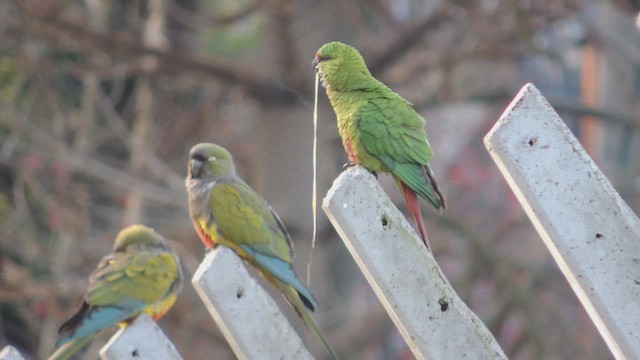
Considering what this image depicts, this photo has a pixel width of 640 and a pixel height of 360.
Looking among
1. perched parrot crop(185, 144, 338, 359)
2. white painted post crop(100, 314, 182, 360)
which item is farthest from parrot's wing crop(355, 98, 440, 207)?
white painted post crop(100, 314, 182, 360)

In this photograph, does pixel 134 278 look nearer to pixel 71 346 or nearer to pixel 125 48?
pixel 71 346

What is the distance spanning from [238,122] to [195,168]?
20.4ft

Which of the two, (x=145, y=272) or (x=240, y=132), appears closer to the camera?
(x=145, y=272)

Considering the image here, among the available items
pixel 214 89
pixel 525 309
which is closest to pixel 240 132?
pixel 214 89

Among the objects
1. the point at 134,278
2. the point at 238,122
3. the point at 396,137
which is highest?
the point at 238,122

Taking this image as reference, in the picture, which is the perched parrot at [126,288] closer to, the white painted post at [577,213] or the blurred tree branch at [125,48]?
the white painted post at [577,213]

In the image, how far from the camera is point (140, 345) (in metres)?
3.19

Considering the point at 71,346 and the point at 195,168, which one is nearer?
the point at 71,346

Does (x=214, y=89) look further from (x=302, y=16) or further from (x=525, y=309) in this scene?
(x=525, y=309)

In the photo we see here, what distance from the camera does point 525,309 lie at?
7980 millimetres

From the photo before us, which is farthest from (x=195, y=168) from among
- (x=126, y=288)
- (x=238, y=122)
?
(x=238, y=122)

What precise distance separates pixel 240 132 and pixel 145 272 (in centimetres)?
633

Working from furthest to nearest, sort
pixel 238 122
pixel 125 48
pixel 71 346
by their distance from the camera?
pixel 238 122
pixel 125 48
pixel 71 346

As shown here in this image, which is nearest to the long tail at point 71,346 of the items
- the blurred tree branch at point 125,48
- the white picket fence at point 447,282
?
the white picket fence at point 447,282
